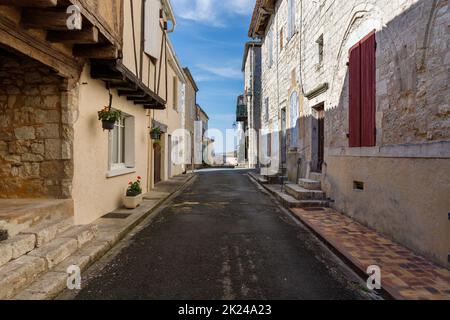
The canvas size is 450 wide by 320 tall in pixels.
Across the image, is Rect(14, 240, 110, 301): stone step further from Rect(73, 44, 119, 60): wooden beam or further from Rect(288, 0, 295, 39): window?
Rect(288, 0, 295, 39): window

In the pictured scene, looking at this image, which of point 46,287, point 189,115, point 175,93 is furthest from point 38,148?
point 189,115

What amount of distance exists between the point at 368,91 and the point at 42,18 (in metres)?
5.52

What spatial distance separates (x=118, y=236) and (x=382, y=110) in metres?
5.14

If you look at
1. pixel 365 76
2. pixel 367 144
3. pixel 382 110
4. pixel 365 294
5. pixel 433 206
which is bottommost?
pixel 365 294

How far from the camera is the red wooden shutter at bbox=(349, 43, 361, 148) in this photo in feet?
20.1

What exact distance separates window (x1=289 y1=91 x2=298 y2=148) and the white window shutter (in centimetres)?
536

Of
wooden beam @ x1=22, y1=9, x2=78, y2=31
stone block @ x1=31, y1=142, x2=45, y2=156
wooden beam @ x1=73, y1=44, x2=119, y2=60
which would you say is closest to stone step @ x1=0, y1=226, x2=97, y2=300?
stone block @ x1=31, y1=142, x2=45, y2=156

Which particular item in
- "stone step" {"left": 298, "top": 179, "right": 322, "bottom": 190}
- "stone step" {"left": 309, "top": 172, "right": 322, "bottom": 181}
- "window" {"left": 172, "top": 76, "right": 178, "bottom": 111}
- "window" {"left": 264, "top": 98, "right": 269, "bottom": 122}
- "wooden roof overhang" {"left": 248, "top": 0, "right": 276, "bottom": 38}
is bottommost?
"stone step" {"left": 298, "top": 179, "right": 322, "bottom": 190}

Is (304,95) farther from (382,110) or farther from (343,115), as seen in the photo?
(382,110)

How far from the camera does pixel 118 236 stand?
494 centimetres

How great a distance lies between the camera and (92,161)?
5.70 metres

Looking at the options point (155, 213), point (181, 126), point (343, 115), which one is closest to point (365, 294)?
point (343, 115)

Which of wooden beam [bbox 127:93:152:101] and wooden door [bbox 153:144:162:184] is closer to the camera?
wooden beam [bbox 127:93:152:101]

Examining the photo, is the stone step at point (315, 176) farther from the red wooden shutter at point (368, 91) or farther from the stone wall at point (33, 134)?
the stone wall at point (33, 134)
